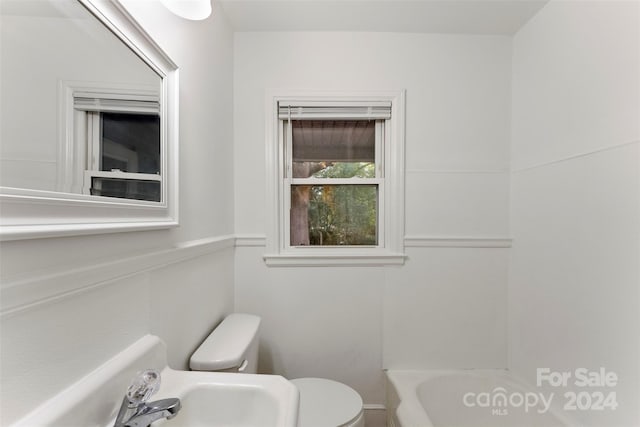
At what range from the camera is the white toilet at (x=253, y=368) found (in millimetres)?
1040

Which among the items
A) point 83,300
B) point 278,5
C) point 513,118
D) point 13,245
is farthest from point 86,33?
point 513,118

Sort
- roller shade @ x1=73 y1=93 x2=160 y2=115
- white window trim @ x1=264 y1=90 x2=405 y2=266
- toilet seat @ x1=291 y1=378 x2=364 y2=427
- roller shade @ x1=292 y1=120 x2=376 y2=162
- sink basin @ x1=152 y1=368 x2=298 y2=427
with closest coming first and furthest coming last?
roller shade @ x1=73 y1=93 x2=160 y2=115
sink basin @ x1=152 y1=368 x2=298 y2=427
toilet seat @ x1=291 y1=378 x2=364 y2=427
white window trim @ x1=264 y1=90 x2=405 y2=266
roller shade @ x1=292 y1=120 x2=376 y2=162

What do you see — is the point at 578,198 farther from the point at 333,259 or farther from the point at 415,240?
the point at 333,259

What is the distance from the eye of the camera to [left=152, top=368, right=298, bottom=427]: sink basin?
749 mm

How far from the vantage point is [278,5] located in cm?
142

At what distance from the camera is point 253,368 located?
4.22ft

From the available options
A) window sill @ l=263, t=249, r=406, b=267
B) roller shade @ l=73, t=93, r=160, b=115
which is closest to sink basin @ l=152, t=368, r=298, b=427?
roller shade @ l=73, t=93, r=160, b=115

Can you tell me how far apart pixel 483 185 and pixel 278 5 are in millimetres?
1467

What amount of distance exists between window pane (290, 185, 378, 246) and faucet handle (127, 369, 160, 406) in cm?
114

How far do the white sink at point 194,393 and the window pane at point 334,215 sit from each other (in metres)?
0.99

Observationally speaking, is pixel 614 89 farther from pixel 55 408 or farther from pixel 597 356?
pixel 55 408

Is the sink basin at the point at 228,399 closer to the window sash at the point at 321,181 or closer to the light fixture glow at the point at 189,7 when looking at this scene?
the window sash at the point at 321,181

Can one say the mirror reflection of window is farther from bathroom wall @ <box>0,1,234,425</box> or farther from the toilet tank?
the toilet tank

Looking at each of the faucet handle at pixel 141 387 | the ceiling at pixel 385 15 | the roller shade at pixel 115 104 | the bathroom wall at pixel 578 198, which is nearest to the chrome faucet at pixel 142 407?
the faucet handle at pixel 141 387
